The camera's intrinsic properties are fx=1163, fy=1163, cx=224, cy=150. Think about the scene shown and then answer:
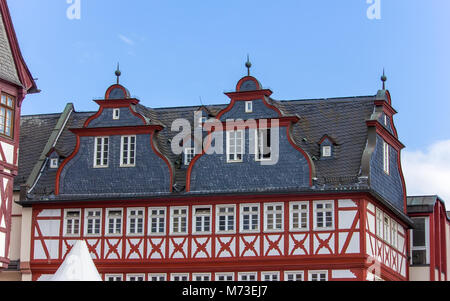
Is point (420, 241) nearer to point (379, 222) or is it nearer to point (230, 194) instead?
point (379, 222)

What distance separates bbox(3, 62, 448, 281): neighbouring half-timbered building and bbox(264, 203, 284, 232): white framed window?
5 centimetres

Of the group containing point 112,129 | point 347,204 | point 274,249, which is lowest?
point 274,249

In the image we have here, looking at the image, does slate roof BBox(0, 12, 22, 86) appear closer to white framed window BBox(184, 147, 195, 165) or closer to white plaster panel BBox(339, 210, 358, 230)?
white framed window BBox(184, 147, 195, 165)

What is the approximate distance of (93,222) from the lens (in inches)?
1962

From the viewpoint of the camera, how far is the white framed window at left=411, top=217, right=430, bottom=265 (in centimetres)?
5231

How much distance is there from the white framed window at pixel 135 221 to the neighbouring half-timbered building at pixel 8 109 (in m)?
8.21

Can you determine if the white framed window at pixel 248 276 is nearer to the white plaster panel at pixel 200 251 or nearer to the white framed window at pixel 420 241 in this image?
the white plaster panel at pixel 200 251

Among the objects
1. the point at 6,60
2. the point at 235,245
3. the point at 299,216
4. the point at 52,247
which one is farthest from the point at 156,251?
the point at 6,60

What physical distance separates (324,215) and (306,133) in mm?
4683

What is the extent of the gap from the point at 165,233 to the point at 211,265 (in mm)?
2505

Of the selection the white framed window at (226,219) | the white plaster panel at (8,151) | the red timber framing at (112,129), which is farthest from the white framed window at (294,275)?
the white plaster panel at (8,151)

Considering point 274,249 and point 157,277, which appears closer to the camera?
point 274,249

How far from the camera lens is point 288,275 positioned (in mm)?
47094
